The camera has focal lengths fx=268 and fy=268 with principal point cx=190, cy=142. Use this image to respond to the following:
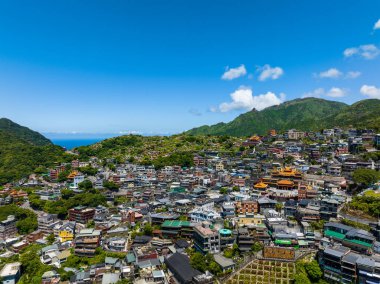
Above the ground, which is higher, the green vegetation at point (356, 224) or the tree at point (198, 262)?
the green vegetation at point (356, 224)

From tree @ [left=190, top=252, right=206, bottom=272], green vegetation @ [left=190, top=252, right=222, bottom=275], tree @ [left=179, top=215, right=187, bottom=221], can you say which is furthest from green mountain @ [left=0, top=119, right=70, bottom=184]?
green vegetation @ [left=190, top=252, right=222, bottom=275]

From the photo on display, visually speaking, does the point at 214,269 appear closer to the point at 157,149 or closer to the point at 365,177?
the point at 365,177

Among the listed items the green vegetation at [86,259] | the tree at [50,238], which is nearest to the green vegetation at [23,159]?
the tree at [50,238]

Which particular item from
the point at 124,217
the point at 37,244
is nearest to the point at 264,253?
the point at 124,217

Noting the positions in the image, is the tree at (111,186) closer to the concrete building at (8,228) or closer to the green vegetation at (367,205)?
the concrete building at (8,228)

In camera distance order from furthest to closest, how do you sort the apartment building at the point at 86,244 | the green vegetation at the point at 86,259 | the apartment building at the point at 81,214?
the apartment building at the point at 81,214
the apartment building at the point at 86,244
the green vegetation at the point at 86,259

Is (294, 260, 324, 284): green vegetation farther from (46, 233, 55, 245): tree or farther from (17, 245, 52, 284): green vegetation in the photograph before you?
(46, 233, 55, 245): tree

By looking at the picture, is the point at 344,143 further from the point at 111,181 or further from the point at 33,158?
the point at 33,158

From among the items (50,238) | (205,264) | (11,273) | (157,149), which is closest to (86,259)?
(11,273)
